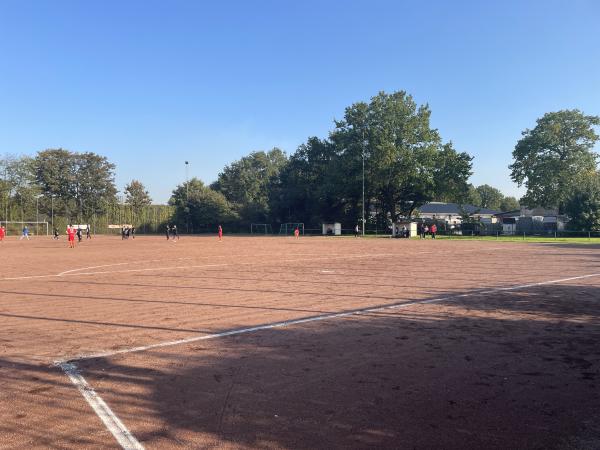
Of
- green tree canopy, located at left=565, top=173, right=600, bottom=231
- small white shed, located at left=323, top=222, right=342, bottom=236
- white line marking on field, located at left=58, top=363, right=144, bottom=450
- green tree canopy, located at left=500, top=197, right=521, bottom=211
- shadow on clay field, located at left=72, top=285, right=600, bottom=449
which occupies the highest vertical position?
green tree canopy, located at left=500, top=197, right=521, bottom=211

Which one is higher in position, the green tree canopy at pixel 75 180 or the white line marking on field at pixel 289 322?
the green tree canopy at pixel 75 180

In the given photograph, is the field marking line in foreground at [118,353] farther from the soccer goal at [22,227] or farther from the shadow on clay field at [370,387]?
the soccer goal at [22,227]

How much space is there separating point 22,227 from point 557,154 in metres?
81.4

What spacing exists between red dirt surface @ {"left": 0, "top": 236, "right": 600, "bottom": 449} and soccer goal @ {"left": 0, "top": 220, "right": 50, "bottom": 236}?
7080 cm

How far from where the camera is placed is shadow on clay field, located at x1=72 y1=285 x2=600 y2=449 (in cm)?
390

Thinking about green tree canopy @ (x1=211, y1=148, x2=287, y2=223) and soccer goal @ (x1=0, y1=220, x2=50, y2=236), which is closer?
soccer goal @ (x1=0, y1=220, x2=50, y2=236)

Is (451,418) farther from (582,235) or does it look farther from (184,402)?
(582,235)

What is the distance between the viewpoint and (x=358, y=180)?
211 feet

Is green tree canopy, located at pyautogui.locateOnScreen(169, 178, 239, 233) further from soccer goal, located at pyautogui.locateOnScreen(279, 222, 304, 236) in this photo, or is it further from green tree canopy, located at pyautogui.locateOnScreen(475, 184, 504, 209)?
green tree canopy, located at pyautogui.locateOnScreen(475, 184, 504, 209)

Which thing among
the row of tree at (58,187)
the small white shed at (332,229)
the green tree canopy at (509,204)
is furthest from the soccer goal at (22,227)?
the green tree canopy at (509,204)

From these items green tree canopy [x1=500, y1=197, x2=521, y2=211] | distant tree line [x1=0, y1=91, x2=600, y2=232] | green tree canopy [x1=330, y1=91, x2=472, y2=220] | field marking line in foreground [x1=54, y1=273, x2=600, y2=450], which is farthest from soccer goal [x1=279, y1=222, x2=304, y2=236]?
green tree canopy [x1=500, y1=197, x2=521, y2=211]

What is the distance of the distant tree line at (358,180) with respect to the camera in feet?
205

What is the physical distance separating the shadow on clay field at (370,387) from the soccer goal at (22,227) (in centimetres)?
7682

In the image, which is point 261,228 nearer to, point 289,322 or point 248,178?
point 248,178
